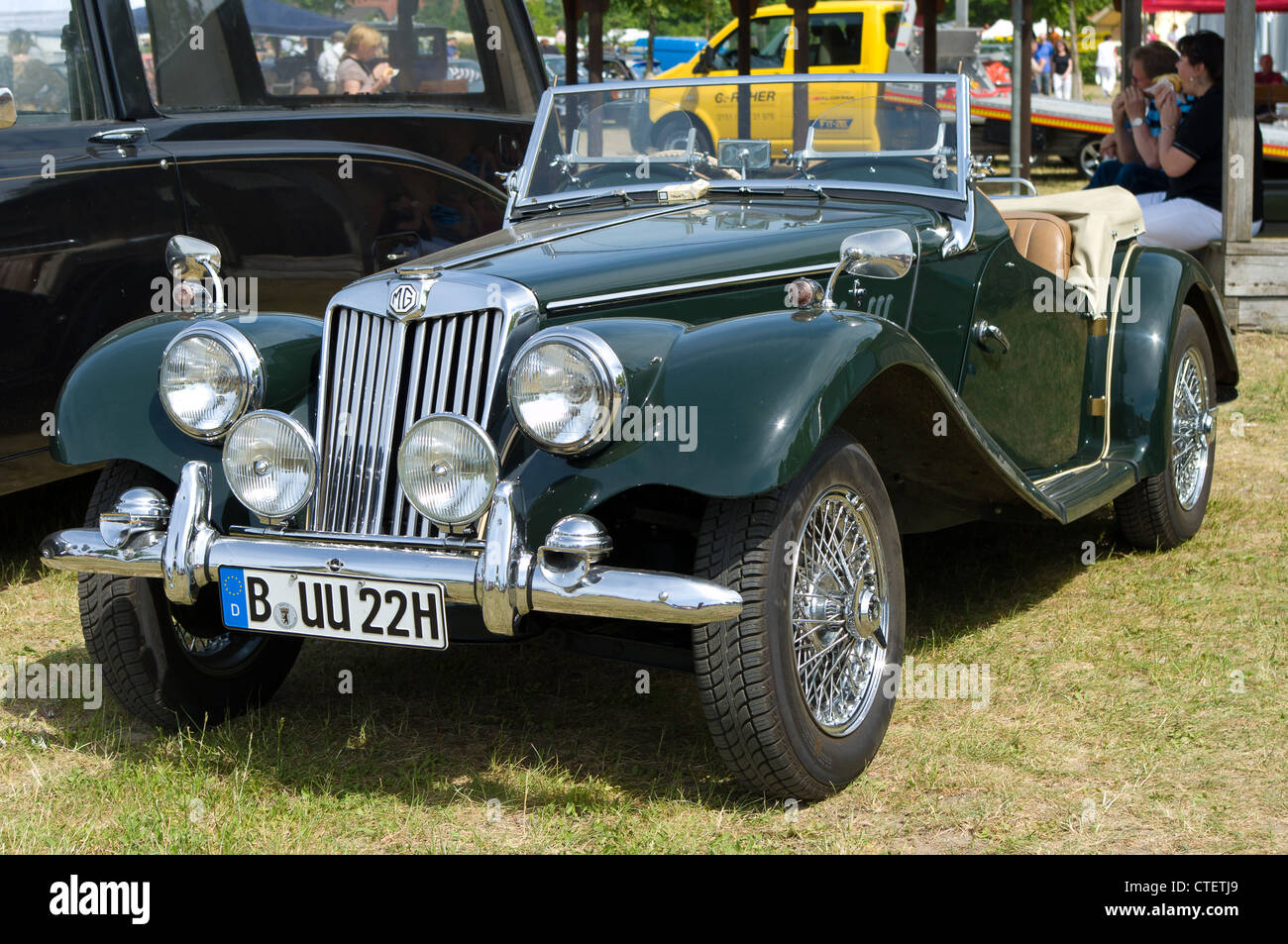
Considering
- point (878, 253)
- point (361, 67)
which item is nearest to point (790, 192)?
point (878, 253)

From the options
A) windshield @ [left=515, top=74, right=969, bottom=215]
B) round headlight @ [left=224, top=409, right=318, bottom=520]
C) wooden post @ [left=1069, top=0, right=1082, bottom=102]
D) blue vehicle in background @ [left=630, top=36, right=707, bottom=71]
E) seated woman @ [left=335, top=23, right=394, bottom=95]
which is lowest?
round headlight @ [left=224, top=409, right=318, bottom=520]

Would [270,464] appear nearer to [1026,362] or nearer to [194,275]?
[194,275]

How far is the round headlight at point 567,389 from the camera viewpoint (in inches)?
106

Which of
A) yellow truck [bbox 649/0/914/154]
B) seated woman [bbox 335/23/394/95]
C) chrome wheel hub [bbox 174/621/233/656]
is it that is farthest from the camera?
yellow truck [bbox 649/0/914/154]

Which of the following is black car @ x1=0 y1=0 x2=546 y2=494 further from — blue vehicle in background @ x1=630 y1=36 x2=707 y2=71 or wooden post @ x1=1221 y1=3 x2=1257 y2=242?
blue vehicle in background @ x1=630 y1=36 x2=707 y2=71

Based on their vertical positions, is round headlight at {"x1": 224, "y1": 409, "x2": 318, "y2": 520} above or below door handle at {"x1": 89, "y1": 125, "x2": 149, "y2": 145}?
below

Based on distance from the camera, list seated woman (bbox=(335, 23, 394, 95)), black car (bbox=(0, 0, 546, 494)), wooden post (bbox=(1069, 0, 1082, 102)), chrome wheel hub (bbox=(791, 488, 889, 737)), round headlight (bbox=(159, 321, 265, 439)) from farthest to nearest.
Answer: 1. wooden post (bbox=(1069, 0, 1082, 102))
2. seated woman (bbox=(335, 23, 394, 95))
3. black car (bbox=(0, 0, 546, 494))
4. round headlight (bbox=(159, 321, 265, 439))
5. chrome wheel hub (bbox=(791, 488, 889, 737))

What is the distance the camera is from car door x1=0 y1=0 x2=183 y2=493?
4.23 metres

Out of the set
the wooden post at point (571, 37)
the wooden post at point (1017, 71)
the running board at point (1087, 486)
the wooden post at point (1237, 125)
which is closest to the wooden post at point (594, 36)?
the wooden post at point (571, 37)

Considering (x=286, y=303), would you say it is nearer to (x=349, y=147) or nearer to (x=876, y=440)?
(x=349, y=147)

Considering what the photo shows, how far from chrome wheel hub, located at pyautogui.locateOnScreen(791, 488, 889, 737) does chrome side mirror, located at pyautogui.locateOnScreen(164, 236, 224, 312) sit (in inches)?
64.3

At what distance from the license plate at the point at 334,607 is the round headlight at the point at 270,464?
0.18 meters

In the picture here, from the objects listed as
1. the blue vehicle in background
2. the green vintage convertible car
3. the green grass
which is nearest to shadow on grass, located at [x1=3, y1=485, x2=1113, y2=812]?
the green grass
